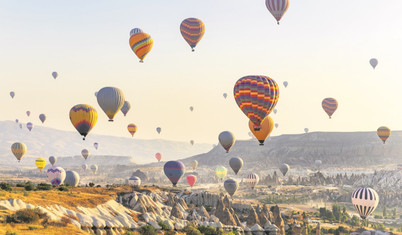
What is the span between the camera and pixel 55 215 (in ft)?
154

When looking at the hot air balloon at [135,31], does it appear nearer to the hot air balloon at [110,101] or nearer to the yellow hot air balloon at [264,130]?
the hot air balloon at [110,101]

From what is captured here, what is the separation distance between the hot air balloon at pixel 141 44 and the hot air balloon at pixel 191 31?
761 centimetres

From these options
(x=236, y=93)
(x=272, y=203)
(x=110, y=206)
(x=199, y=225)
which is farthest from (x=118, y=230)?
(x=272, y=203)

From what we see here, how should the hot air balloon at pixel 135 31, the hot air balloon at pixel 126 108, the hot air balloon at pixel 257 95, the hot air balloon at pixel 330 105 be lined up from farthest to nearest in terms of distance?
the hot air balloon at pixel 330 105 → the hot air balloon at pixel 126 108 → the hot air balloon at pixel 135 31 → the hot air balloon at pixel 257 95

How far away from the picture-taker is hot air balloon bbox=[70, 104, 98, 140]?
7788 cm

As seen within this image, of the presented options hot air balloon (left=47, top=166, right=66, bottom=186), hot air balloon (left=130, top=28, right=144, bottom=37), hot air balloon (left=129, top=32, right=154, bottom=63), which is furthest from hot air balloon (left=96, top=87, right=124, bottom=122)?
hot air balloon (left=47, top=166, right=66, bottom=186)

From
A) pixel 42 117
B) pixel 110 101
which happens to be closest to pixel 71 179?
pixel 110 101

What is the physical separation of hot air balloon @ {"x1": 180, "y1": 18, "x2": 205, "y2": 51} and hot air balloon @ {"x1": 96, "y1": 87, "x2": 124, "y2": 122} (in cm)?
2280

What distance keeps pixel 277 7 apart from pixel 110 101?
3747 cm

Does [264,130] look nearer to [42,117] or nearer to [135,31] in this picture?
[135,31]

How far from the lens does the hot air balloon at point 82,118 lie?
77.9 m

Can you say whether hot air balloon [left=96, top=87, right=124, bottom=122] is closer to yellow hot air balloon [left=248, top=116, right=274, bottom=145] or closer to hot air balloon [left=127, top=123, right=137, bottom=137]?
yellow hot air balloon [left=248, top=116, right=274, bottom=145]

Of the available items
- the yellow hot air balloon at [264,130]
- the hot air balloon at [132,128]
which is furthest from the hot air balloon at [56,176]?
the hot air balloon at [132,128]

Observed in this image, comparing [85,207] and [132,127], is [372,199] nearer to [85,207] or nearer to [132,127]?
[85,207]
